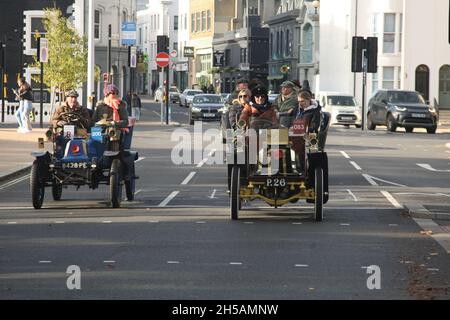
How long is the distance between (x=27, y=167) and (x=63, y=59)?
32.4 meters

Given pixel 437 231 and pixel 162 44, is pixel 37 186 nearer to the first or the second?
pixel 437 231

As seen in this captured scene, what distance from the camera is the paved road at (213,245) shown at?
11.2 metres

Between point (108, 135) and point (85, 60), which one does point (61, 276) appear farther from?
point (85, 60)

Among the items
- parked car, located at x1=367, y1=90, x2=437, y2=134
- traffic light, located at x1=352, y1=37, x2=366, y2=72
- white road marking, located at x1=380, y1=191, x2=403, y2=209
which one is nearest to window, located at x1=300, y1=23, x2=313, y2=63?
traffic light, located at x1=352, y1=37, x2=366, y2=72

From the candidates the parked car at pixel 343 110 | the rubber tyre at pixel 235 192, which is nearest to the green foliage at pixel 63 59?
the parked car at pixel 343 110

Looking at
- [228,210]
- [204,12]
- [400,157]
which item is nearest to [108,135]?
[228,210]

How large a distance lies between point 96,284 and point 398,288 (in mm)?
2737

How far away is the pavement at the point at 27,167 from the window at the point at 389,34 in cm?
2402

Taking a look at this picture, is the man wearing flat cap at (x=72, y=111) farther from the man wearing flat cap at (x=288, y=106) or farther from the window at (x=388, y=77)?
the window at (x=388, y=77)

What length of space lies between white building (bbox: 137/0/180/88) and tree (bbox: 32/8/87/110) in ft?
265

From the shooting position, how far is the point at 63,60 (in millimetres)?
58812

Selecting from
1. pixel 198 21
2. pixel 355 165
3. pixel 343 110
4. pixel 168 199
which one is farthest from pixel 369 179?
pixel 198 21

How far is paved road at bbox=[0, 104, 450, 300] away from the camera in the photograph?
1122 centimetres
